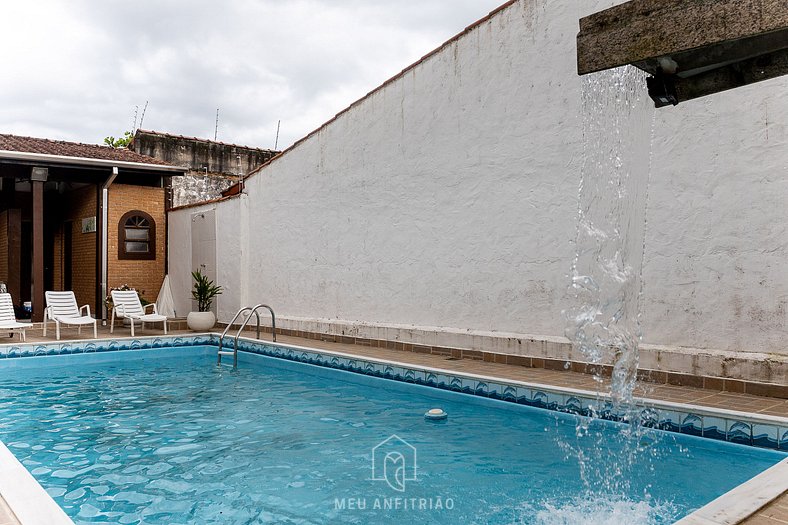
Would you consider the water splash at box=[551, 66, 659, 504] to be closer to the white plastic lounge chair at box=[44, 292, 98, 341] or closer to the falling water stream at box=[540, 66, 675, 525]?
the falling water stream at box=[540, 66, 675, 525]

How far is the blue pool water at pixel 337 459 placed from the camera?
11.9ft

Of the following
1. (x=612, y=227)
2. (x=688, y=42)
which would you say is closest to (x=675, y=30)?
(x=688, y=42)

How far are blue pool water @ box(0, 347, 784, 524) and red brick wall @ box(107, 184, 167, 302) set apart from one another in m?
6.22

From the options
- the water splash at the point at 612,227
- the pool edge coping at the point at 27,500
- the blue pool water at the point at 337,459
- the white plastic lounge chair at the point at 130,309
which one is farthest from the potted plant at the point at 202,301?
the pool edge coping at the point at 27,500

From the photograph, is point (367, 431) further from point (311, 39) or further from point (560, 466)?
point (311, 39)

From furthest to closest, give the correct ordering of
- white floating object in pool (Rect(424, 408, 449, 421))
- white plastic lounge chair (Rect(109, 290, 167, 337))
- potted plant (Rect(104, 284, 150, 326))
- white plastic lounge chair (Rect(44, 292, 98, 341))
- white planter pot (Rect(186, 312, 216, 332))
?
potted plant (Rect(104, 284, 150, 326)) < white planter pot (Rect(186, 312, 216, 332)) < white plastic lounge chair (Rect(109, 290, 167, 337)) < white plastic lounge chair (Rect(44, 292, 98, 341)) < white floating object in pool (Rect(424, 408, 449, 421))

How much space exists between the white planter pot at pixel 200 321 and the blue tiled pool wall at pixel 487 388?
78 cm

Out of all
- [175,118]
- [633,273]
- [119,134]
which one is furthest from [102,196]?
[175,118]

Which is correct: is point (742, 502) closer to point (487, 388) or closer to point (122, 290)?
point (487, 388)

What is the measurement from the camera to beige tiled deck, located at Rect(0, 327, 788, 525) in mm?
2760

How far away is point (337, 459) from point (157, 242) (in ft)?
35.5

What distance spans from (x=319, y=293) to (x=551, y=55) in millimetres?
5770

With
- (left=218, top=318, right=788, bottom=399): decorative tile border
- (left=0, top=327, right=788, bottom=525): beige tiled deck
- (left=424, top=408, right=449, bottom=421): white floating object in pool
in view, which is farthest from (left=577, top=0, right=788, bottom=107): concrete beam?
(left=424, top=408, right=449, bottom=421): white floating object in pool

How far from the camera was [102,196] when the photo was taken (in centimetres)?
1309
